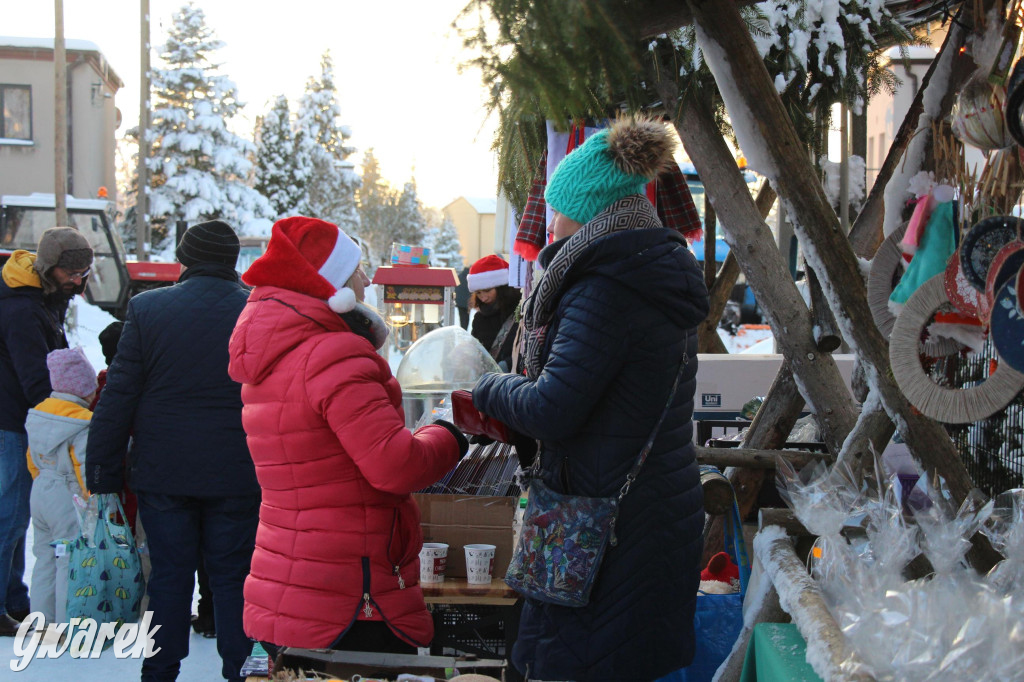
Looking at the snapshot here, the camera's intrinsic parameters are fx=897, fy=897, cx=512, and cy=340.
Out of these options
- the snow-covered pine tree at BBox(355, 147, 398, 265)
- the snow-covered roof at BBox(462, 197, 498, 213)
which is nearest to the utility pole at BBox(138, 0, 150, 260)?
the snow-covered pine tree at BBox(355, 147, 398, 265)

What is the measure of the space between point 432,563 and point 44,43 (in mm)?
30829

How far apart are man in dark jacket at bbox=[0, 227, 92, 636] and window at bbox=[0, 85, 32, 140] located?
27431 millimetres

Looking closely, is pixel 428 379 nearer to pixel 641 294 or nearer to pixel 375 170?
pixel 641 294

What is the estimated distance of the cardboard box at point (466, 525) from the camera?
9.55 feet

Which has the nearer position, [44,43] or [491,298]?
[491,298]

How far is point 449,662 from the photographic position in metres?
2.47

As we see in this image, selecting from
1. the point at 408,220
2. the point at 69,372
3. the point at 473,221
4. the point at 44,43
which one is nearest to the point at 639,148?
the point at 69,372

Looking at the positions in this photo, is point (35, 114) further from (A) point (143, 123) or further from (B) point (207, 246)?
(B) point (207, 246)

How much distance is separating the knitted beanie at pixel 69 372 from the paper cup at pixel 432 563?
2289mm

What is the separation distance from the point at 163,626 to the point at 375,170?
64.0 m

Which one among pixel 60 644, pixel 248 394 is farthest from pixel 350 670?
pixel 60 644

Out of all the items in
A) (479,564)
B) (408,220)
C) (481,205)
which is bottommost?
(479,564)

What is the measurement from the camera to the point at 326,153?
135ft

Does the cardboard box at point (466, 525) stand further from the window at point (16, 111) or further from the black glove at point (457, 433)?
the window at point (16, 111)
